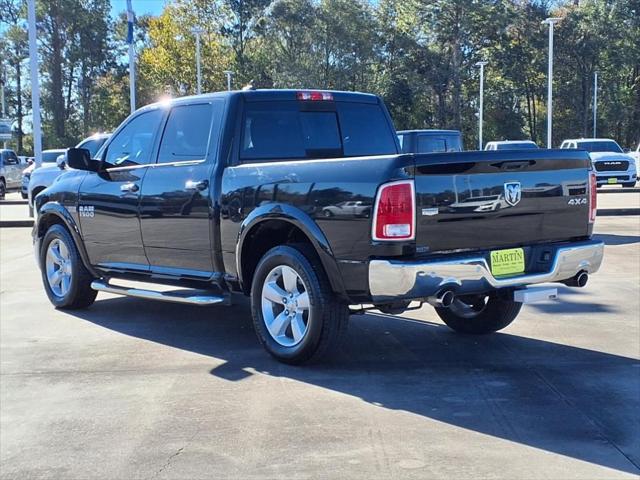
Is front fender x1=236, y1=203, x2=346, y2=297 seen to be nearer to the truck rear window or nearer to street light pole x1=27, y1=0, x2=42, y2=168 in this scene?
the truck rear window

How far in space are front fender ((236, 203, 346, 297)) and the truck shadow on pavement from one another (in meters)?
0.75

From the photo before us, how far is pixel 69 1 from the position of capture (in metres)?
57.0

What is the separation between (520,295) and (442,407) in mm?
1043

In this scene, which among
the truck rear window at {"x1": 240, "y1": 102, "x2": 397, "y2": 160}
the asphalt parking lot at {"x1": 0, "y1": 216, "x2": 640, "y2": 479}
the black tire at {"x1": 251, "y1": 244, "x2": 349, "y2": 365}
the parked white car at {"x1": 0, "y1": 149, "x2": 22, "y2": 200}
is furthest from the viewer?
the parked white car at {"x1": 0, "y1": 149, "x2": 22, "y2": 200}

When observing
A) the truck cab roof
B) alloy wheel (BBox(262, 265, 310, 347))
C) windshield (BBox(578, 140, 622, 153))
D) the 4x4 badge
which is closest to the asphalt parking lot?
alloy wheel (BBox(262, 265, 310, 347))

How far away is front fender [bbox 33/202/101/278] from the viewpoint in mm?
7438

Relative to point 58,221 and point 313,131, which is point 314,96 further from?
point 58,221

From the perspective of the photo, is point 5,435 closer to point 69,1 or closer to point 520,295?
point 520,295

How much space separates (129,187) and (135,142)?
526 mm

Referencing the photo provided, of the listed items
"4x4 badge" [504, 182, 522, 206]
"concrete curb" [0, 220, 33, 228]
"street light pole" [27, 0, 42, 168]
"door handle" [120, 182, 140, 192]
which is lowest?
"concrete curb" [0, 220, 33, 228]

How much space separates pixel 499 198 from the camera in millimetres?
5059

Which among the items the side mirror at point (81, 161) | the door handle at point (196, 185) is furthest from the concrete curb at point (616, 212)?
the door handle at point (196, 185)

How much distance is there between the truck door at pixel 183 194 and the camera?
20.0ft

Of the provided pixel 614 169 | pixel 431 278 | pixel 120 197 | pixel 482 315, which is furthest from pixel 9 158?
pixel 431 278
